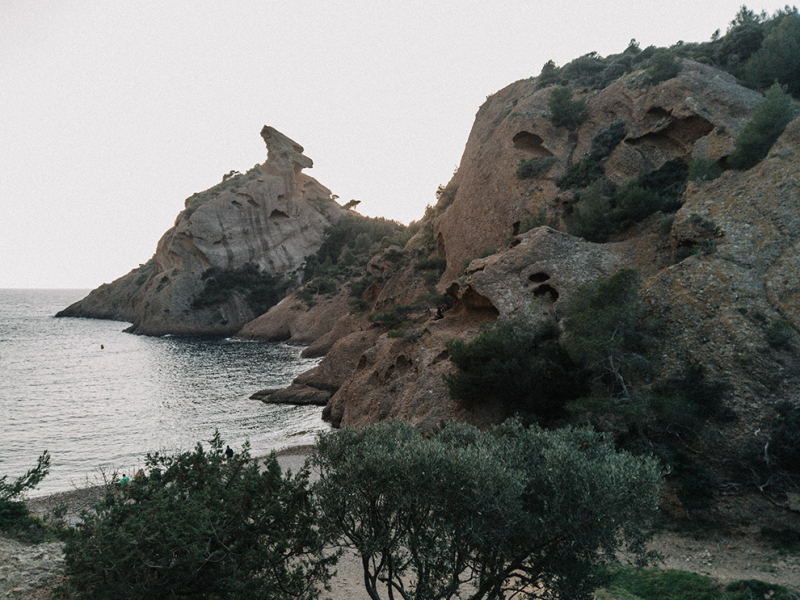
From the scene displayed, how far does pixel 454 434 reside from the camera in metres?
9.55

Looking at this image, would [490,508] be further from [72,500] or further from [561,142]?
[561,142]

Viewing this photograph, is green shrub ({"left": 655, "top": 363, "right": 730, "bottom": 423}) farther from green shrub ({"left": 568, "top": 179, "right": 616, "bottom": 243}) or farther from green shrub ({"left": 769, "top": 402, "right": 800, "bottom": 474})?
green shrub ({"left": 568, "top": 179, "right": 616, "bottom": 243})

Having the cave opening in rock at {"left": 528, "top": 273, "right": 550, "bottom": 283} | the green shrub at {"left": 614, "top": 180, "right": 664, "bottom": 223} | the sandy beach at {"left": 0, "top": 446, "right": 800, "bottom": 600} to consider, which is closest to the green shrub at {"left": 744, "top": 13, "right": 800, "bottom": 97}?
the green shrub at {"left": 614, "top": 180, "right": 664, "bottom": 223}

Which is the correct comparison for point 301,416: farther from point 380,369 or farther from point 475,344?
point 475,344

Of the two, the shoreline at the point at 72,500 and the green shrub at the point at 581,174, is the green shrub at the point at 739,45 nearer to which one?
the green shrub at the point at 581,174

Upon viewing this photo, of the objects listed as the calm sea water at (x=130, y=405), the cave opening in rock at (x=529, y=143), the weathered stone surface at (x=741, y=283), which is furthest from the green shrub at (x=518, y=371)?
the cave opening in rock at (x=529, y=143)

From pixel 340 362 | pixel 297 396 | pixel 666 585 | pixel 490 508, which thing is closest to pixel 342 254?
pixel 340 362

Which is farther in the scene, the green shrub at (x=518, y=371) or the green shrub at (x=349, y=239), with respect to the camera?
the green shrub at (x=349, y=239)

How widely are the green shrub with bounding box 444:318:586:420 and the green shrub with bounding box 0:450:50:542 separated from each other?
13.6 m

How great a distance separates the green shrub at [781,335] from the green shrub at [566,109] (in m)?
25.0

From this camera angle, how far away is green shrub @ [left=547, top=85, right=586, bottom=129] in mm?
34188

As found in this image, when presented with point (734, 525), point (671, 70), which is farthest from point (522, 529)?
point (671, 70)

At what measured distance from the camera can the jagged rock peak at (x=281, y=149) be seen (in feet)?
310

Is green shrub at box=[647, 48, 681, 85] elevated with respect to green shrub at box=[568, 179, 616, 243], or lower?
Answer: elevated
